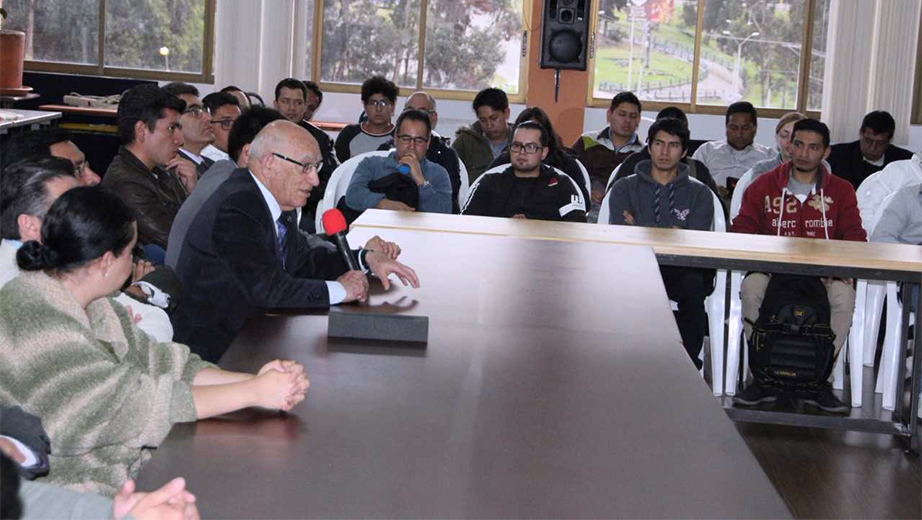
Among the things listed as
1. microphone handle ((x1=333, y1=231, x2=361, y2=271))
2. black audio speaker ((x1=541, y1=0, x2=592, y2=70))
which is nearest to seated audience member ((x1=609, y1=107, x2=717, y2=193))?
black audio speaker ((x1=541, y1=0, x2=592, y2=70))

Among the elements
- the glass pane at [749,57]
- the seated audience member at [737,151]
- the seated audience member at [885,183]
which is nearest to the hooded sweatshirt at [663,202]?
the seated audience member at [885,183]

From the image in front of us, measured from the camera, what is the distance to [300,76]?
388 inches

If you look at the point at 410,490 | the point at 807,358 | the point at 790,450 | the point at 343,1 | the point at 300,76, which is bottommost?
the point at 790,450

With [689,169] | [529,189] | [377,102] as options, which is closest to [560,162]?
[529,189]

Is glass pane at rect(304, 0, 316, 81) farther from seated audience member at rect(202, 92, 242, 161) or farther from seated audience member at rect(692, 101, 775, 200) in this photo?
Result: seated audience member at rect(202, 92, 242, 161)

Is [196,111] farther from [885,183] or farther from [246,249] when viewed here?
[885,183]

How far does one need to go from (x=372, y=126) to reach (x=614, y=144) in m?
1.50

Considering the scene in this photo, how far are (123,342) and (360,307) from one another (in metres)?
0.74

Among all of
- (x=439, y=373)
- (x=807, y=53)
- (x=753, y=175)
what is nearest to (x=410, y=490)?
(x=439, y=373)

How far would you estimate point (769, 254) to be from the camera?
3.98 m

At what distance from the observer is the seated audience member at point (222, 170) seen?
353 centimetres

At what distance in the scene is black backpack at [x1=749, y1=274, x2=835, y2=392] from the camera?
432 cm

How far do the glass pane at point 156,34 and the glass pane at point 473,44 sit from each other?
7.00 feet

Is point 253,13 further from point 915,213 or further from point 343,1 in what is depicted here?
point 915,213
